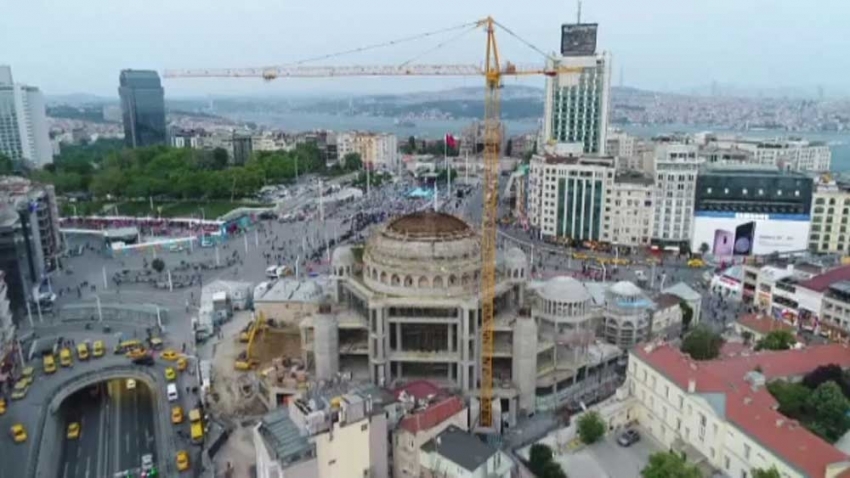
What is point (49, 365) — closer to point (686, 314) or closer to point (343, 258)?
point (343, 258)

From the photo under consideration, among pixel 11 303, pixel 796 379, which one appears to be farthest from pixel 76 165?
pixel 796 379

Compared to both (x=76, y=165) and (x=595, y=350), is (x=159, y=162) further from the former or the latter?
(x=595, y=350)

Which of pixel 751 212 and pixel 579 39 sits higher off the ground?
pixel 579 39

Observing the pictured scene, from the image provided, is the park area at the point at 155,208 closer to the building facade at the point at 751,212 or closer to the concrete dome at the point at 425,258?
the concrete dome at the point at 425,258

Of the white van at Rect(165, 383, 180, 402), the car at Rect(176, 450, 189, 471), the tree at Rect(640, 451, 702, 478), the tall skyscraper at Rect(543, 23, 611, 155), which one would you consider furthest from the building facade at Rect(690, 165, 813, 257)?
the car at Rect(176, 450, 189, 471)

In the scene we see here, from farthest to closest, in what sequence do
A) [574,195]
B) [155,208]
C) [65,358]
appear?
[155,208]
[574,195]
[65,358]

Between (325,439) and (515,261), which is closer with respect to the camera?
(325,439)

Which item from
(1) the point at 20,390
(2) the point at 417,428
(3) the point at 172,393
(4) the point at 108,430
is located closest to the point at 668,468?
(2) the point at 417,428

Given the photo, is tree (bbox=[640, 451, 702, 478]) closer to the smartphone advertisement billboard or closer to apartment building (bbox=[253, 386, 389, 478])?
apartment building (bbox=[253, 386, 389, 478])
